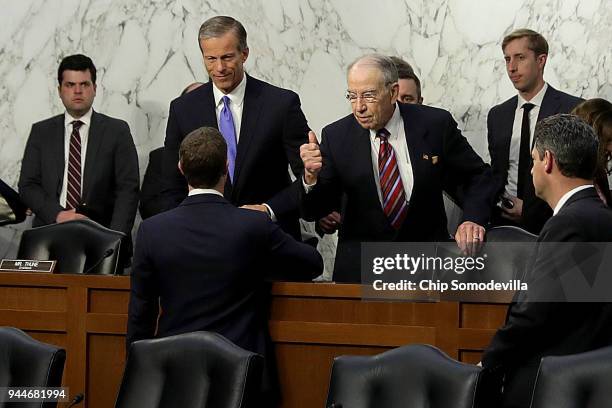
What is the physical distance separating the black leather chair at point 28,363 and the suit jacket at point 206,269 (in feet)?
1.68

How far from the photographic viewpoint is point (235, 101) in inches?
215

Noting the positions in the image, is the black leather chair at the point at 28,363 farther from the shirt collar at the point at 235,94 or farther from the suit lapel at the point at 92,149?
the suit lapel at the point at 92,149

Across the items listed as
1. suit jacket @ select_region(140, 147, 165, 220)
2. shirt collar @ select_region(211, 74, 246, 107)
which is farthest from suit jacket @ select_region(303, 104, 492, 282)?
suit jacket @ select_region(140, 147, 165, 220)

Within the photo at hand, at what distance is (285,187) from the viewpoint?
215 inches

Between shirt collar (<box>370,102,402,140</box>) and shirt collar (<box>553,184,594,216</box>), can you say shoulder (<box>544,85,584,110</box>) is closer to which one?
shirt collar (<box>370,102,402,140</box>)

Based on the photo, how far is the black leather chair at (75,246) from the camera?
17.8ft

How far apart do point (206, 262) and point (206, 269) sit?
0.02 meters

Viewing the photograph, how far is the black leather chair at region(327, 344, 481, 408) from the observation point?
3.47 metres

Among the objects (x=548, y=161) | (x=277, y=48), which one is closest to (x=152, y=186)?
(x=277, y=48)

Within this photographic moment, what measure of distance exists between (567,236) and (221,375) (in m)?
1.04

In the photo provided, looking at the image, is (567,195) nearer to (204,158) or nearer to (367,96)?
(204,158)

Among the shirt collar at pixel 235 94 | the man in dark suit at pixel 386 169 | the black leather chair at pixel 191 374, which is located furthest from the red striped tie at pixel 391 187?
the black leather chair at pixel 191 374

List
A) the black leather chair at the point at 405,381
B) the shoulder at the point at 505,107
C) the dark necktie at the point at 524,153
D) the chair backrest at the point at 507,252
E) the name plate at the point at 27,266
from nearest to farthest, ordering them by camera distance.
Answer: the black leather chair at the point at 405,381 → the chair backrest at the point at 507,252 → the name plate at the point at 27,266 → the dark necktie at the point at 524,153 → the shoulder at the point at 505,107

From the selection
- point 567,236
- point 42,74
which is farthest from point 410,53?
point 567,236
